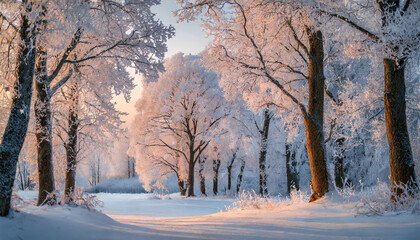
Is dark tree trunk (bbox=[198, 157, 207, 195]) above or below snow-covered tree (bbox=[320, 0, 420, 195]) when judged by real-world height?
below

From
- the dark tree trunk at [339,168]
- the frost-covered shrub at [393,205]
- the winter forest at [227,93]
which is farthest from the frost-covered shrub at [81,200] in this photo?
the dark tree trunk at [339,168]

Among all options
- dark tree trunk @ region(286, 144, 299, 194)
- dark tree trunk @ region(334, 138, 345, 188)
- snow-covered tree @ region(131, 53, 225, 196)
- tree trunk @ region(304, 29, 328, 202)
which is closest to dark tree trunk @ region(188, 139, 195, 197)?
snow-covered tree @ region(131, 53, 225, 196)

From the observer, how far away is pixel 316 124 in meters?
7.51

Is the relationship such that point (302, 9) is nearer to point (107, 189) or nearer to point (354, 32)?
point (354, 32)

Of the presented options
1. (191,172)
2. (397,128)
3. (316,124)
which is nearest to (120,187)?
(191,172)

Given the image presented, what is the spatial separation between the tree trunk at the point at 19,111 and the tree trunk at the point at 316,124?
662 cm

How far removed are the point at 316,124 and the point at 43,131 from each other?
7136 millimetres

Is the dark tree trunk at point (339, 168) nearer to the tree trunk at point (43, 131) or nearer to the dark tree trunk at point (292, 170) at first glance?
the dark tree trunk at point (292, 170)

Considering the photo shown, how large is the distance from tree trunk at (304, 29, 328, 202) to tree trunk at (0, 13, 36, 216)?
662 centimetres

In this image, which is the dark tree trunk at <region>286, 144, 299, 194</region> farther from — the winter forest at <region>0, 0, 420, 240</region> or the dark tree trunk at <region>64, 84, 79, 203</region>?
the dark tree trunk at <region>64, 84, 79, 203</region>

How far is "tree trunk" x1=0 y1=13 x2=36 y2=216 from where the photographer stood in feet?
13.8

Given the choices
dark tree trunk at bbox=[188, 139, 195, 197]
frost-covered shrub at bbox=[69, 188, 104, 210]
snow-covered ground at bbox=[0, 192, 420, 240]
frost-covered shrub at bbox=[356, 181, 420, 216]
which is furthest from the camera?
dark tree trunk at bbox=[188, 139, 195, 197]

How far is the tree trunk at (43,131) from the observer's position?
6.35 meters

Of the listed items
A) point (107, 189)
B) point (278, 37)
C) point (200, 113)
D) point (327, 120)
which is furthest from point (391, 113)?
point (107, 189)
